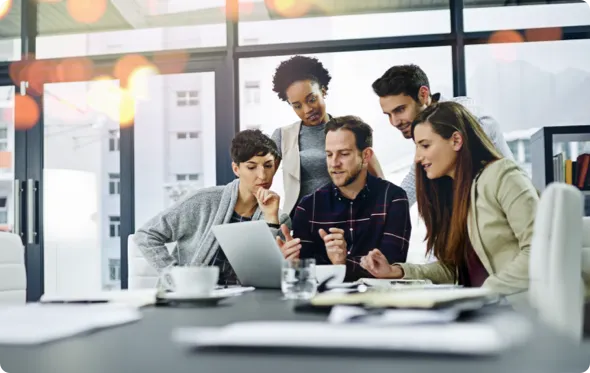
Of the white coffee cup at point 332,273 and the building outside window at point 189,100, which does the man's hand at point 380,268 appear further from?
the building outside window at point 189,100

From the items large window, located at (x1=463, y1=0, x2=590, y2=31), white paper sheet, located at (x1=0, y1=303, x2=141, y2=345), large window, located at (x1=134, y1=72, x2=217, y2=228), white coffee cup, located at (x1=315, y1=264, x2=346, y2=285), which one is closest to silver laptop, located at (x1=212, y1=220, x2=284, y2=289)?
white coffee cup, located at (x1=315, y1=264, x2=346, y2=285)

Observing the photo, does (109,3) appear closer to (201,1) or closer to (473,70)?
(201,1)

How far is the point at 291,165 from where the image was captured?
154 inches

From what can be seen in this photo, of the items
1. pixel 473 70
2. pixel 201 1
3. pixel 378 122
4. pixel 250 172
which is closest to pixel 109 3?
pixel 201 1

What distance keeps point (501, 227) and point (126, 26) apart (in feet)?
8.95

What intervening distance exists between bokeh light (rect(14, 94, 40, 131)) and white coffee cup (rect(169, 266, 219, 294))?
3.20m

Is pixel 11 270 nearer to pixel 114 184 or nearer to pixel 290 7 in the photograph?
pixel 114 184

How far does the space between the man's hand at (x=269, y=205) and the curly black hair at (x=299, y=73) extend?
619 mm

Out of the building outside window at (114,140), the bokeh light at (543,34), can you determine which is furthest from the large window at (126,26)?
the bokeh light at (543,34)

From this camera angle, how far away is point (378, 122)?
395 centimetres

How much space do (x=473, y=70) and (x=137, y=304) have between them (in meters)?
3.06

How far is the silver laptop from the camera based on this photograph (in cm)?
200

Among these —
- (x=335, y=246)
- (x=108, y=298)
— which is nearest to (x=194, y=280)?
(x=108, y=298)

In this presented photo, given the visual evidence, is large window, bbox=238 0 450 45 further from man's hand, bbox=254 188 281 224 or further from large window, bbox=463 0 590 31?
man's hand, bbox=254 188 281 224
